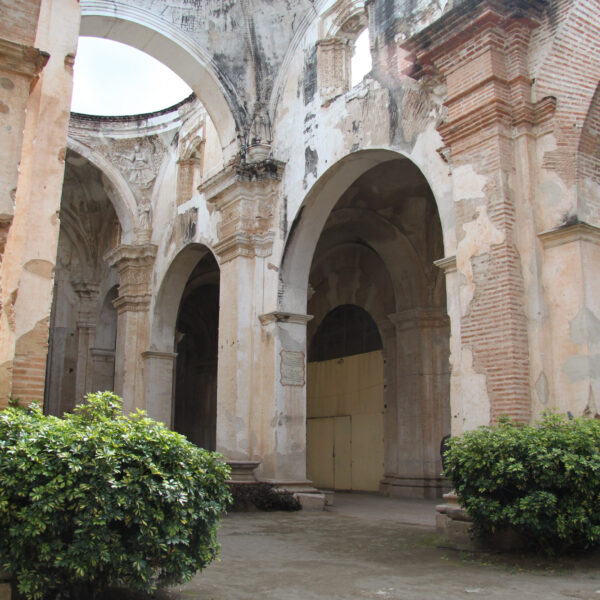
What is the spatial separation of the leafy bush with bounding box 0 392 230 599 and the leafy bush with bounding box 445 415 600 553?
8.49ft

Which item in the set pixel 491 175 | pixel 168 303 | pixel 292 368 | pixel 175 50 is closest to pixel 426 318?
pixel 292 368

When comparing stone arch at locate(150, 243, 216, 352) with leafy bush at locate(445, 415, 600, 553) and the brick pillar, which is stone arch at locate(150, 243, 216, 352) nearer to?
the brick pillar

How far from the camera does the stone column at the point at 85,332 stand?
19.9 metres

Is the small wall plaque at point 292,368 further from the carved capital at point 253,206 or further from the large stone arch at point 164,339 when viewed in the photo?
the large stone arch at point 164,339

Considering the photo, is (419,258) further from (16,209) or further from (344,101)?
(16,209)

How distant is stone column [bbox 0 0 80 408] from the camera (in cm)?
510

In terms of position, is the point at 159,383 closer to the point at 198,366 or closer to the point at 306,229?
the point at 306,229

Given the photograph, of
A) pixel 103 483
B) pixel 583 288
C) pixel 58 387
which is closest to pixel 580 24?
pixel 583 288

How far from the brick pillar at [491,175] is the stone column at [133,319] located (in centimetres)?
985

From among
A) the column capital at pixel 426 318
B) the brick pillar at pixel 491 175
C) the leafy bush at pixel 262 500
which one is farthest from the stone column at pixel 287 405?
the brick pillar at pixel 491 175

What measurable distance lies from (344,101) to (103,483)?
805 cm

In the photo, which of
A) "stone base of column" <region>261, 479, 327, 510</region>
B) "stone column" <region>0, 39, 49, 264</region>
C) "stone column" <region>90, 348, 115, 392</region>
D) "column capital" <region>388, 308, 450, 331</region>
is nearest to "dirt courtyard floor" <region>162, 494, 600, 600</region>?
"stone base of column" <region>261, 479, 327, 510</region>

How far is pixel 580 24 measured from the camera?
737 centimetres

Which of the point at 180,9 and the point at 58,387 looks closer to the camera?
the point at 180,9
